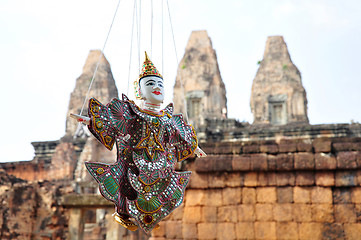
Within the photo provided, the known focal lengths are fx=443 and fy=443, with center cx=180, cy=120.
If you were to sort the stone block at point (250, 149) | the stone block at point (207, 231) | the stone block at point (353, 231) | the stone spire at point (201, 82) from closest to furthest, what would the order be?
the stone block at point (353, 231) < the stone block at point (207, 231) < the stone block at point (250, 149) < the stone spire at point (201, 82)

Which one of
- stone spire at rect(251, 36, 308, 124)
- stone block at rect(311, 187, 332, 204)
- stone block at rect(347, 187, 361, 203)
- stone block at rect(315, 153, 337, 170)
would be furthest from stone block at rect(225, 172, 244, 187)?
stone spire at rect(251, 36, 308, 124)

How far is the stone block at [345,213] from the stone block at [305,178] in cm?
65

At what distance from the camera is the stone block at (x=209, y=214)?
29.7 ft

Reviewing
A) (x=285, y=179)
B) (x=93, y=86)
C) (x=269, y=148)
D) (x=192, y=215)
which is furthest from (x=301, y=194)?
(x=93, y=86)

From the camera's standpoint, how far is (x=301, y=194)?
344 inches

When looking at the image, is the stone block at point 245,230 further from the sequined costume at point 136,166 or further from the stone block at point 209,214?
the sequined costume at point 136,166

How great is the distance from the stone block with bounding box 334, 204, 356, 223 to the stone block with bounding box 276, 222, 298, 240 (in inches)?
32.0

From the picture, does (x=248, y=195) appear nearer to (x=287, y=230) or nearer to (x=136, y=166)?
(x=287, y=230)

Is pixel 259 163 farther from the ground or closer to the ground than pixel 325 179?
farther from the ground

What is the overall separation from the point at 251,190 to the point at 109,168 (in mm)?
5223

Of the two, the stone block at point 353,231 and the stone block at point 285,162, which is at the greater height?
the stone block at point 285,162

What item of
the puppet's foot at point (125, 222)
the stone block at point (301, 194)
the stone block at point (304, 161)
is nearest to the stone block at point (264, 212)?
the stone block at point (301, 194)

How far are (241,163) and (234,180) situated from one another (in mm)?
388

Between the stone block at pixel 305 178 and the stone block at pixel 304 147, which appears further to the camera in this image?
the stone block at pixel 304 147
